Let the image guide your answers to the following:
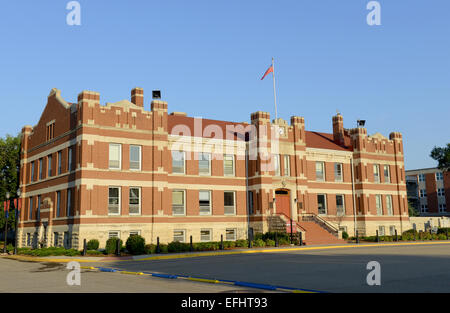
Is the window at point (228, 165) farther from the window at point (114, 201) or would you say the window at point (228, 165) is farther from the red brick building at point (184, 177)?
the window at point (114, 201)

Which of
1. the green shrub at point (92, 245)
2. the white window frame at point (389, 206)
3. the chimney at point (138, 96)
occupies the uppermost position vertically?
the chimney at point (138, 96)

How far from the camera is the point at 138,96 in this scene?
133 ft

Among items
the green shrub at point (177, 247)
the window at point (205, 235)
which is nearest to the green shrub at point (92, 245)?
the green shrub at point (177, 247)

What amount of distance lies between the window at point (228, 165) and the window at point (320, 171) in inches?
416

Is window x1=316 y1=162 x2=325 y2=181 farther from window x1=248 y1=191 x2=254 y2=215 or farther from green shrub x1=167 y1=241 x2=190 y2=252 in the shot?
green shrub x1=167 y1=241 x2=190 y2=252

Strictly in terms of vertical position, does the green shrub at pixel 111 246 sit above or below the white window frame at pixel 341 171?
below

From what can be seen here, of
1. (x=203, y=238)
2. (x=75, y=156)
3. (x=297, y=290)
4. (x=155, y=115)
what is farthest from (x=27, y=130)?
(x=297, y=290)

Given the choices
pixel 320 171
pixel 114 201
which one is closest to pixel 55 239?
pixel 114 201

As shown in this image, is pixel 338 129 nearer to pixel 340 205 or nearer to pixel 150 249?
pixel 340 205

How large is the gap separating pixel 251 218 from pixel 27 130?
24637mm

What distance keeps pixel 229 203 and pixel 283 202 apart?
212 inches

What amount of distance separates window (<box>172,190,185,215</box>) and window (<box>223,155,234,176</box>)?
16.6ft

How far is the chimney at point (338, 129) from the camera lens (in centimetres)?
5341
